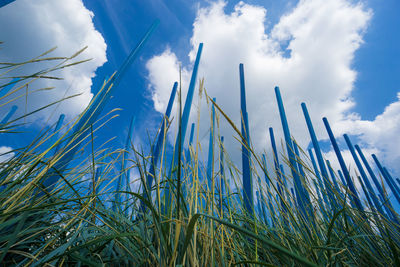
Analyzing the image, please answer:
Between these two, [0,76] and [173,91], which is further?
[173,91]

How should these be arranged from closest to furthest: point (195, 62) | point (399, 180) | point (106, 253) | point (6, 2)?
1. point (106, 253)
2. point (6, 2)
3. point (195, 62)
4. point (399, 180)

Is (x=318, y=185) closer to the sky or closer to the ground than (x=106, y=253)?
closer to the sky

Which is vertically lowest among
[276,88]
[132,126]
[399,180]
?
[132,126]

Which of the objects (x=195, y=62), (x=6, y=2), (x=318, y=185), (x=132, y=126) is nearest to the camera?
(x=318, y=185)

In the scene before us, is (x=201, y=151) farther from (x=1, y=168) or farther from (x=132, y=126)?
(x=132, y=126)

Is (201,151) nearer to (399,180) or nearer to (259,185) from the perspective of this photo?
(259,185)

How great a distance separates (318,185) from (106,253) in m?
0.66

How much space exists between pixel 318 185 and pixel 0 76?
0.96m

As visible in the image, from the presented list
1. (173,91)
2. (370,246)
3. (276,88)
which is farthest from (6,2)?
(276,88)

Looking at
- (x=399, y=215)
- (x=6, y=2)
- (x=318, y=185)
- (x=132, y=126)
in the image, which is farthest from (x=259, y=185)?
(x=132, y=126)

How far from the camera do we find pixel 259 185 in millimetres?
605

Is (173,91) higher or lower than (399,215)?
higher

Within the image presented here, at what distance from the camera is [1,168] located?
0.46 metres

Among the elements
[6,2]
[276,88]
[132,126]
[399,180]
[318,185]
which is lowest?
[318,185]
